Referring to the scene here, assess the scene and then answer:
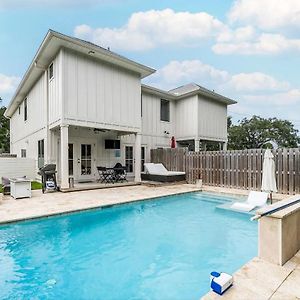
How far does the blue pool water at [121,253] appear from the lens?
11.0ft

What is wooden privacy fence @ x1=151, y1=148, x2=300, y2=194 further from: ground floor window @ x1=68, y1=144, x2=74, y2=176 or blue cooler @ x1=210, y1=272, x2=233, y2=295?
blue cooler @ x1=210, y1=272, x2=233, y2=295

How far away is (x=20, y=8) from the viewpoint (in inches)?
422

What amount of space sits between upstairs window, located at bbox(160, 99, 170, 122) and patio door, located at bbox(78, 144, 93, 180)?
18.1 ft

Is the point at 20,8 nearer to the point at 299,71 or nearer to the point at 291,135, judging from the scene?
the point at 299,71

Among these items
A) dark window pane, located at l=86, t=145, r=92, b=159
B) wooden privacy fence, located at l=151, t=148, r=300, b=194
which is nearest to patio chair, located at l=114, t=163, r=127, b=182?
dark window pane, located at l=86, t=145, r=92, b=159

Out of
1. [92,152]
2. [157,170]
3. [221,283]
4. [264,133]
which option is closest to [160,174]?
[157,170]

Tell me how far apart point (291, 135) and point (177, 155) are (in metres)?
21.7

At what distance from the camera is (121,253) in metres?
4.51

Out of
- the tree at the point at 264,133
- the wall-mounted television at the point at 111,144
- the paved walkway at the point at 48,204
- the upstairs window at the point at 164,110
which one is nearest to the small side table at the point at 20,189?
the paved walkway at the point at 48,204

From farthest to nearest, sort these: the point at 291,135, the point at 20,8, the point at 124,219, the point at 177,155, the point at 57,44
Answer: the point at 291,135 → the point at 177,155 → the point at 20,8 → the point at 57,44 → the point at 124,219

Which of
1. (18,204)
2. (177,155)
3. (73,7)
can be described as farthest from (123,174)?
(73,7)

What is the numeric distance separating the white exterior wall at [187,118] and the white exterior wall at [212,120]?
1.23 ft

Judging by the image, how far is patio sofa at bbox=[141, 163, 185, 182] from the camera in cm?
1245

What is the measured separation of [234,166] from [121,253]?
795 centimetres
